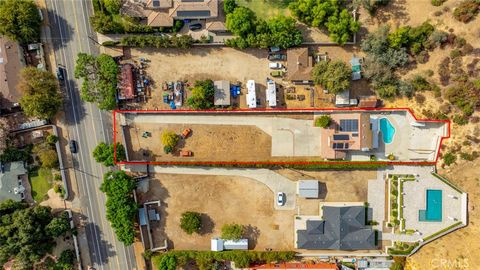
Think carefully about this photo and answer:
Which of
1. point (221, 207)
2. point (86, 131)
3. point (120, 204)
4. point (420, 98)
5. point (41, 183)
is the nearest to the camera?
point (420, 98)

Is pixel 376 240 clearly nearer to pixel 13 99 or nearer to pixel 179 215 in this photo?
pixel 179 215

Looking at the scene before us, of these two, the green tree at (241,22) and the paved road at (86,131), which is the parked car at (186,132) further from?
the green tree at (241,22)

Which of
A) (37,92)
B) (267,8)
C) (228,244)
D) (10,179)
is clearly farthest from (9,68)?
(228,244)

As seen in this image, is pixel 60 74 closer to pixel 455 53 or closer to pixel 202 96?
pixel 202 96

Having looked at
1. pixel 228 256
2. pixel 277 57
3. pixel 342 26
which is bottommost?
pixel 228 256

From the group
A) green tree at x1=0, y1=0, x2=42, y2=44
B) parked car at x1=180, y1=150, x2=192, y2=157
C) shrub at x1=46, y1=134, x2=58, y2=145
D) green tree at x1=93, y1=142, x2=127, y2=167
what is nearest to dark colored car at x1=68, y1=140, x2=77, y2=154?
shrub at x1=46, y1=134, x2=58, y2=145

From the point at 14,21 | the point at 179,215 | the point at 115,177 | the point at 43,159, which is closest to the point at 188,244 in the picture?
the point at 179,215
